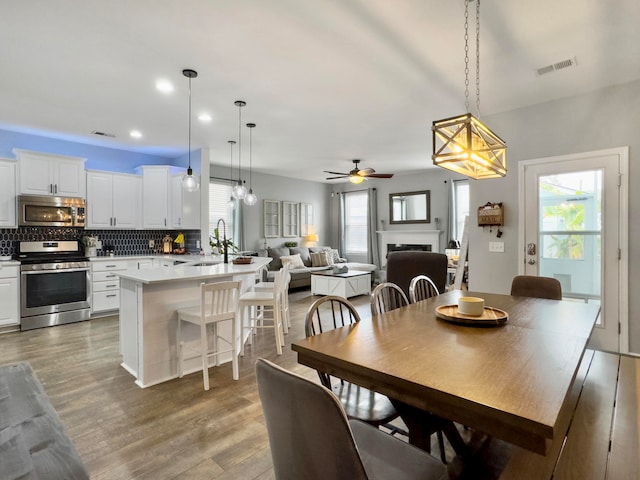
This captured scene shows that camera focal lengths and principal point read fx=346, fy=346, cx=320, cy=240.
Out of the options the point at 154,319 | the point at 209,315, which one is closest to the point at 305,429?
the point at 209,315

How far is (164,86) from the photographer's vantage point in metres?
3.37

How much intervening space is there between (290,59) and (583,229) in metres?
3.42

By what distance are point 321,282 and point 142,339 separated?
13.8 feet

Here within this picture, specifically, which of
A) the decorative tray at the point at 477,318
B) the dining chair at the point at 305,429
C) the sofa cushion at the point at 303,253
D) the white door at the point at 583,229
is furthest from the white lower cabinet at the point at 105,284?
the white door at the point at 583,229

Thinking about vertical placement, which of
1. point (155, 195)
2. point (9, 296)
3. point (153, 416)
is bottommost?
point (153, 416)

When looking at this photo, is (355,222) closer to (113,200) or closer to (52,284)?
(113,200)

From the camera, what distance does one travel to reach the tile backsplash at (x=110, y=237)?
15.9 ft

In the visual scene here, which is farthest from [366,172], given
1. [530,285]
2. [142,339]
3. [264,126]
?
[142,339]

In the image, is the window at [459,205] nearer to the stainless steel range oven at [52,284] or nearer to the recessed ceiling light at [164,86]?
the recessed ceiling light at [164,86]

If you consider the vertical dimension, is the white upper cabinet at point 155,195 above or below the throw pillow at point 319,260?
above

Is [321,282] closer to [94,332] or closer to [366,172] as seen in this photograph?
[366,172]

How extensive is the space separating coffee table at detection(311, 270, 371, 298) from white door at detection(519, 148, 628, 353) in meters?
3.16

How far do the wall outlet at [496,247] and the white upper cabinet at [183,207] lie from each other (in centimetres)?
452

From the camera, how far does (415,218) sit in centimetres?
846
